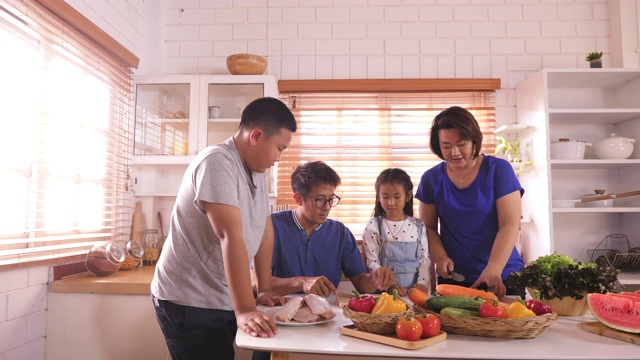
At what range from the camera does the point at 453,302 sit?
1.40 meters

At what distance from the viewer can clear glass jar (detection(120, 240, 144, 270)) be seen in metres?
3.01

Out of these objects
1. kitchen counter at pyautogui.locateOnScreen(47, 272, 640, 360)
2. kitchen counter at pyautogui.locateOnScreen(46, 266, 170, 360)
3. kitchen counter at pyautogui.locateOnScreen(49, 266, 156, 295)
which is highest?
kitchen counter at pyautogui.locateOnScreen(47, 272, 640, 360)

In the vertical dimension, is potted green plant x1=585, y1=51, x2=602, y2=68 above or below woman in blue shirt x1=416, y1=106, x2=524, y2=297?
above

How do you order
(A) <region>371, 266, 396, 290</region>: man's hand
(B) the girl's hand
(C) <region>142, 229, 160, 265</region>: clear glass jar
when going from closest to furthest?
(A) <region>371, 266, 396, 290</region>: man's hand < (B) the girl's hand < (C) <region>142, 229, 160, 265</region>: clear glass jar

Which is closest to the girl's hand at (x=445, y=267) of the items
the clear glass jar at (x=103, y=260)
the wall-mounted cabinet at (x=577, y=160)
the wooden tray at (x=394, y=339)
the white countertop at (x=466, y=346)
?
the white countertop at (x=466, y=346)

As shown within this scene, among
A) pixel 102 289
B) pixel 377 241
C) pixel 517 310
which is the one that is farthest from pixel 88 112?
pixel 517 310

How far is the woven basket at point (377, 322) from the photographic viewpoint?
1.28 meters

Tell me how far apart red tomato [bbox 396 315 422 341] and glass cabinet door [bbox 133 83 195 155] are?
251 cm

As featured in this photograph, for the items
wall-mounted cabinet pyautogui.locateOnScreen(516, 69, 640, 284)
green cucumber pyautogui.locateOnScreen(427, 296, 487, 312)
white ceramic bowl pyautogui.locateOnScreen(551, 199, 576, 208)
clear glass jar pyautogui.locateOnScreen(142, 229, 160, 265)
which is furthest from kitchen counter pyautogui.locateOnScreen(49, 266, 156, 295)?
white ceramic bowl pyautogui.locateOnScreen(551, 199, 576, 208)

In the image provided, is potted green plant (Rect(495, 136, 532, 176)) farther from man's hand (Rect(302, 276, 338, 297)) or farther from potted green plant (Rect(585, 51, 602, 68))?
man's hand (Rect(302, 276, 338, 297))

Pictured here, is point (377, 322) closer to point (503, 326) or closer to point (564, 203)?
point (503, 326)

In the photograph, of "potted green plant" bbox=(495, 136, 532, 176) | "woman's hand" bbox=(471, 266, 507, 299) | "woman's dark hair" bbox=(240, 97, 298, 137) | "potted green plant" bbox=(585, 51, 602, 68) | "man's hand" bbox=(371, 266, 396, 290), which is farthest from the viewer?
"potted green plant" bbox=(495, 136, 532, 176)

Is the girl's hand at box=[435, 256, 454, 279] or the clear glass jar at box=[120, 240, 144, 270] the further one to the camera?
the clear glass jar at box=[120, 240, 144, 270]

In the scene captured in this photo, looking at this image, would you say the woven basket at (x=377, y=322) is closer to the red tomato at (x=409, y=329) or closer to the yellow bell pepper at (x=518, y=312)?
the red tomato at (x=409, y=329)
